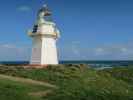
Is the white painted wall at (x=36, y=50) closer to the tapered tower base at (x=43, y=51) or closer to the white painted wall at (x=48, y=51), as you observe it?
the tapered tower base at (x=43, y=51)

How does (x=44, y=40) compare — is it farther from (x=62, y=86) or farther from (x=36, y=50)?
(x=62, y=86)

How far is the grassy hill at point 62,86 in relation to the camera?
13.7 meters

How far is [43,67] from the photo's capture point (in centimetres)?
2205

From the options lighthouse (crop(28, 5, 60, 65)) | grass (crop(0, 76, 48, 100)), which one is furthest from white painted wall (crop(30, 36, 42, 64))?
grass (crop(0, 76, 48, 100))

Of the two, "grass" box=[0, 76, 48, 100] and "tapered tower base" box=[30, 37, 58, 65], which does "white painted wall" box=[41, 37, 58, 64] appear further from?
"grass" box=[0, 76, 48, 100]

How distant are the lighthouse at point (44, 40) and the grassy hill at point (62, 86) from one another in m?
1.66

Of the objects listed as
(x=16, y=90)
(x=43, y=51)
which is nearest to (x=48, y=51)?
(x=43, y=51)

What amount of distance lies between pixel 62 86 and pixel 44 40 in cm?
736

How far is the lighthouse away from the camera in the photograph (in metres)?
22.9

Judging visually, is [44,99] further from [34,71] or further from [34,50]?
[34,50]

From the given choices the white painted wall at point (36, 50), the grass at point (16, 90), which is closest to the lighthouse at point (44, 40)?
the white painted wall at point (36, 50)

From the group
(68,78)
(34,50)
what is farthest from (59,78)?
(34,50)

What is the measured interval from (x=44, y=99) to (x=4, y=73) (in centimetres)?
828

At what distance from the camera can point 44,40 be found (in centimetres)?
2295
